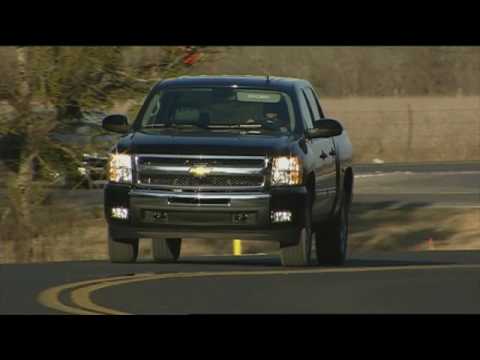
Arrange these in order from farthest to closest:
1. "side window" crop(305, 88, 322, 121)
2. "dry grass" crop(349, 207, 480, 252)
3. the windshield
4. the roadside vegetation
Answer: "dry grass" crop(349, 207, 480, 252), the roadside vegetation, "side window" crop(305, 88, 322, 121), the windshield

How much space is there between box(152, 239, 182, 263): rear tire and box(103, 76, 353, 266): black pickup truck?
183 centimetres

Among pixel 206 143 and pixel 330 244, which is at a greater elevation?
pixel 206 143

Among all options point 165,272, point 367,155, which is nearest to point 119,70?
point 165,272

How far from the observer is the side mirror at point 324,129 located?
17.1m

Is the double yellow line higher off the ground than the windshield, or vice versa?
the windshield

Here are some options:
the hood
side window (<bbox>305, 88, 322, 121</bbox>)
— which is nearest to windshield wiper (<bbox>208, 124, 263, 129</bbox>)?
the hood

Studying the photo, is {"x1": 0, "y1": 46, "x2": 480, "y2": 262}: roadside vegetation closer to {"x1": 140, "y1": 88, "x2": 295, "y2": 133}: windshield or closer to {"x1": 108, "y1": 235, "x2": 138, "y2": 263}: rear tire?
{"x1": 140, "y1": 88, "x2": 295, "y2": 133}: windshield

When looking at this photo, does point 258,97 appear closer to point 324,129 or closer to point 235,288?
point 324,129

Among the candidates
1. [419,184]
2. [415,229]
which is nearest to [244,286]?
[415,229]

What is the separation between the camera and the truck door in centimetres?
1731

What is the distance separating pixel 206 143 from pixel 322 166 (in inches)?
71.7

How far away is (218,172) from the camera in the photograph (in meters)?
16.2

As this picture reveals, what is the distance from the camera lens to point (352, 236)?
3025 centimetres

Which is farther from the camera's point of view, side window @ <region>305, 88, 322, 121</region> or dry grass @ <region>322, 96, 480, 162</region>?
dry grass @ <region>322, 96, 480, 162</region>
